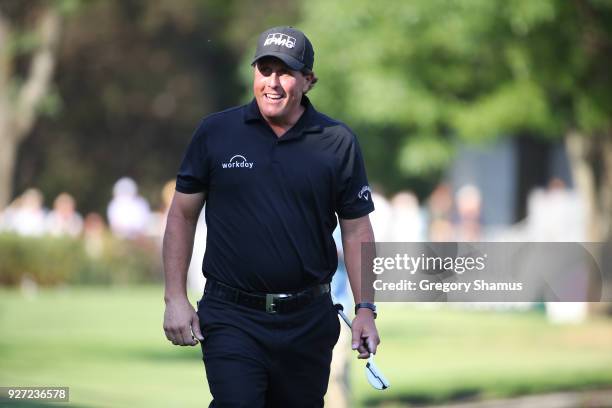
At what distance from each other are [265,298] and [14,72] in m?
32.6

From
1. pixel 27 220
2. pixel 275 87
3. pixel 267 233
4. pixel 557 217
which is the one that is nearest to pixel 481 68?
pixel 557 217

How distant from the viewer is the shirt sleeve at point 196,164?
6078mm

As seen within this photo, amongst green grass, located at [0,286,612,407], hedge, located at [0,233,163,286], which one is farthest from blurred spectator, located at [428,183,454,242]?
hedge, located at [0,233,163,286]

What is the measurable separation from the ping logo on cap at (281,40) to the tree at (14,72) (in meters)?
30.1

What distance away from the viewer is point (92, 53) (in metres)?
45.9

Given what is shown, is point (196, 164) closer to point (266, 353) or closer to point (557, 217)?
point (266, 353)

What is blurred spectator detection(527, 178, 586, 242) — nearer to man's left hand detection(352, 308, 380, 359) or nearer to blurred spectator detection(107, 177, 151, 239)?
blurred spectator detection(107, 177, 151, 239)

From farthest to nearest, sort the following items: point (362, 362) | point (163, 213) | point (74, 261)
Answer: point (163, 213)
point (74, 261)
point (362, 362)

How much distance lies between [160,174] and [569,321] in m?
26.6

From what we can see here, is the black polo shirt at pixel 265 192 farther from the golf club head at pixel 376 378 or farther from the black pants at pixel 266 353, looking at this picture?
the golf club head at pixel 376 378

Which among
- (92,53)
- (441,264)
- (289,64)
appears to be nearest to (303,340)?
(289,64)

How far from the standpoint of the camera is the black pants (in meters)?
5.91

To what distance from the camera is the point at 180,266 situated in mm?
6113

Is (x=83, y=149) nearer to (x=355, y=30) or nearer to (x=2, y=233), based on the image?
(x=2, y=233)
